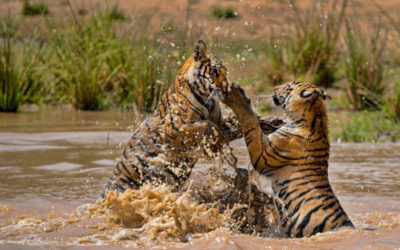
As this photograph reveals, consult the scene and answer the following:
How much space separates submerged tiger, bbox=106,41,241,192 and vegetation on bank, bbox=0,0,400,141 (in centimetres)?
530

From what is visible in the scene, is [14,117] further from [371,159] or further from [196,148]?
[196,148]

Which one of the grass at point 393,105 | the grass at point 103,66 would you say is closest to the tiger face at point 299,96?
the grass at point 393,105

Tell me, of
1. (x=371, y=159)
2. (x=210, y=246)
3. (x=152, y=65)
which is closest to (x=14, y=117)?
(x=152, y=65)

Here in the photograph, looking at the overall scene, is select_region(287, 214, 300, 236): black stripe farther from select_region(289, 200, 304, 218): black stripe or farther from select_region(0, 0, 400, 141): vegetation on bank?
select_region(0, 0, 400, 141): vegetation on bank

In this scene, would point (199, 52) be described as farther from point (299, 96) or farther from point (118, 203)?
point (118, 203)

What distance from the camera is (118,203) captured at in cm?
539

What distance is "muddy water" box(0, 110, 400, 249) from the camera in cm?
495

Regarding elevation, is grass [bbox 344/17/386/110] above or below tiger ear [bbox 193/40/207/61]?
below

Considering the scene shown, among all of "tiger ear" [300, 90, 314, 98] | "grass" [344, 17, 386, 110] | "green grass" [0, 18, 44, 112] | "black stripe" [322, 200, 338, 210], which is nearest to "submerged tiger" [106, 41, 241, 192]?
"tiger ear" [300, 90, 314, 98]

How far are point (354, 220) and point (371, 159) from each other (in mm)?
2746

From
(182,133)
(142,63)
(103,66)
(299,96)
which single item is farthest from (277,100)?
(103,66)

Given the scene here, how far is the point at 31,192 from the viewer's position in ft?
22.2

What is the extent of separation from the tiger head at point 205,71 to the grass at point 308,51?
691cm

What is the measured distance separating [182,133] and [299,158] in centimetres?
102
